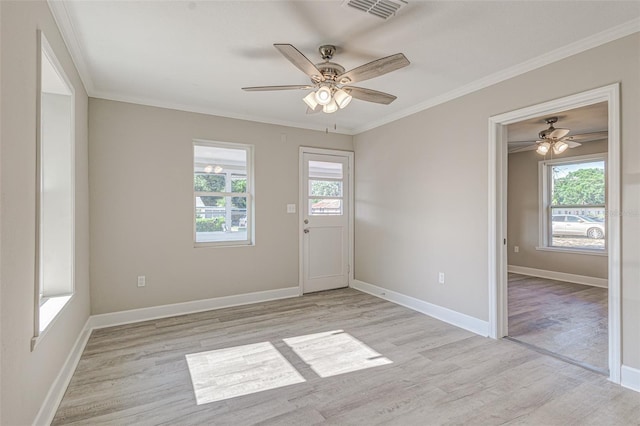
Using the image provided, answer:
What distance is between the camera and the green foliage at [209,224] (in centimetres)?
411

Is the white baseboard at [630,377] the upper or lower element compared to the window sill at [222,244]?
lower

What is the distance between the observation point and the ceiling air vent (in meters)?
1.96

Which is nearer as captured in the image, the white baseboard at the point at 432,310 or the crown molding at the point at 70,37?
the crown molding at the point at 70,37

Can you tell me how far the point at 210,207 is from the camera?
4.18m

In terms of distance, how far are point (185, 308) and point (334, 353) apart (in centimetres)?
207

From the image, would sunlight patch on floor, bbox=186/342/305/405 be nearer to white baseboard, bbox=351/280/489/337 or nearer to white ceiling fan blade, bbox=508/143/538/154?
white baseboard, bbox=351/280/489/337

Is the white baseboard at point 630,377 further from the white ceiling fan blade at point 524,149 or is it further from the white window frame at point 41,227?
the white ceiling fan blade at point 524,149

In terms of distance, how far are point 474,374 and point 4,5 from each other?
344 cm

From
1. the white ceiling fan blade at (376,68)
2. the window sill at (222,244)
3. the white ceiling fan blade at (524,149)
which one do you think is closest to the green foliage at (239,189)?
the window sill at (222,244)

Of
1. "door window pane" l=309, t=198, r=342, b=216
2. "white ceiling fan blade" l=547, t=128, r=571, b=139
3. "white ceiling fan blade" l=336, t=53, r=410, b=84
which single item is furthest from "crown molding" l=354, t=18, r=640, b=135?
"white ceiling fan blade" l=547, t=128, r=571, b=139

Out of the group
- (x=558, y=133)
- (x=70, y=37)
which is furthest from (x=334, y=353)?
(x=558, y=133)

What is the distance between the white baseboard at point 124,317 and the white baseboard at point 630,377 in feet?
11.3

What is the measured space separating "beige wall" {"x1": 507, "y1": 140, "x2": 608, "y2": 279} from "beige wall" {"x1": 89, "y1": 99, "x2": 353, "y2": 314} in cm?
470

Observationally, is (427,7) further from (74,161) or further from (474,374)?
(74,161)
